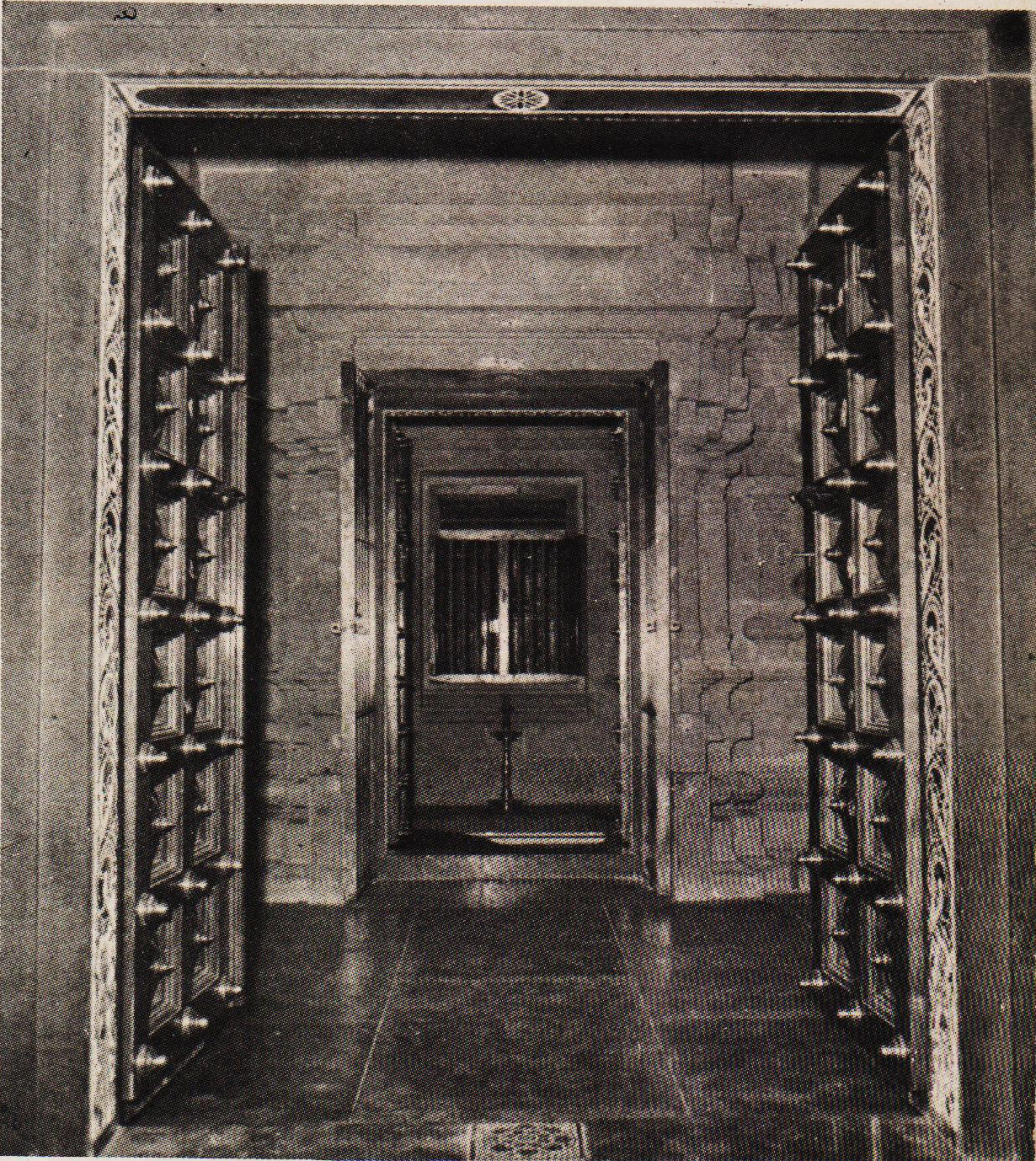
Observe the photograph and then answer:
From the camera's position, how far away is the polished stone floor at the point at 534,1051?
260cm

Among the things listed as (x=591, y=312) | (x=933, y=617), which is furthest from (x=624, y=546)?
(x=933, y=617)

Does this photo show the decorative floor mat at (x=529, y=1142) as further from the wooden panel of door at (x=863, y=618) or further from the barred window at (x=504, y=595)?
the barred window at (x=504, y=595)

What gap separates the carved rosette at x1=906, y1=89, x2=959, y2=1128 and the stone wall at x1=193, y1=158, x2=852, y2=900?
8.61 ft

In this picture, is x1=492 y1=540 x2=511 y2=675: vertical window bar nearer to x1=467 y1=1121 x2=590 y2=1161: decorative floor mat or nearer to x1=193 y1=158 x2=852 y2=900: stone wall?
x1=193 y1=158 x2=852 y2=900: stone wall

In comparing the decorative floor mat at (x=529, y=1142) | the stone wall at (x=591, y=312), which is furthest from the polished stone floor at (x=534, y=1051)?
the stone wall at (x=591, y=312)

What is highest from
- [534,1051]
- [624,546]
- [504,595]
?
[624,546]

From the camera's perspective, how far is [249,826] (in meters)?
5.23

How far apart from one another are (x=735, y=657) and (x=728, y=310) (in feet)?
5.52

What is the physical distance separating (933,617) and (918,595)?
89 mm

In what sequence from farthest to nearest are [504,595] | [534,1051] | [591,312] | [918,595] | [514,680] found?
1. [504,595]
2. [514,680]
3. [591,312]
4. [534,1051]
5. [918,595]

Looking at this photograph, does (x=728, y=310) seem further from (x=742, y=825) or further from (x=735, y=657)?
(x=742, y=825)

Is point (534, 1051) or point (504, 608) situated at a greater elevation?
point (504, 608)

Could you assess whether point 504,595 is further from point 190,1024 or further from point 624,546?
point 190,1024

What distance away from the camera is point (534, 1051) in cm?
317
